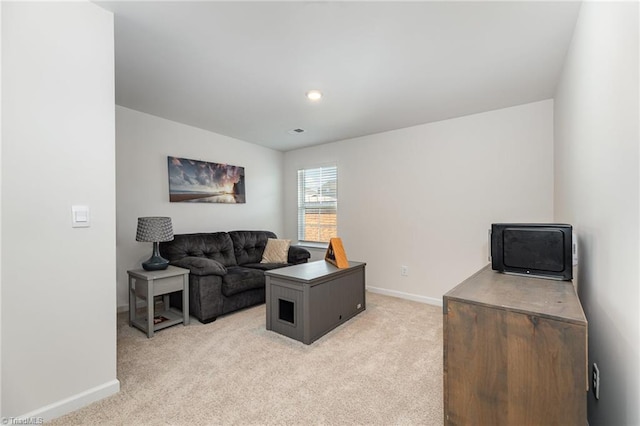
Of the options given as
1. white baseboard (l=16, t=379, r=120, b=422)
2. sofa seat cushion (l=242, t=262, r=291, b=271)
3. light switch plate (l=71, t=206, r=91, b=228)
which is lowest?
white baseboard (l=16, t=379, r=120, b=422)

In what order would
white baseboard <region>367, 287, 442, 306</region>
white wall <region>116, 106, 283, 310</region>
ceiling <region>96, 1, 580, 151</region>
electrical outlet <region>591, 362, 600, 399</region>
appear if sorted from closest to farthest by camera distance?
electrical outlet <region>591, 362, 600, 399</region> → ceiling <region>96, 1, 580, 151</region> → white wall <region>116, 106, 283, 310</region> → white baseboard <region>367, 287, 442, 306</region>

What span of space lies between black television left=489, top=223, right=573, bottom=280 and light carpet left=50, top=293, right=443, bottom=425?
930 mm

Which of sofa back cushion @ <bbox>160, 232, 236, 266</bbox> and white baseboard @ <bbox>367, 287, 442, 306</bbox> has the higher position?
sofa back cushion @ <bbox>160, 232, 236, 266</bbox>

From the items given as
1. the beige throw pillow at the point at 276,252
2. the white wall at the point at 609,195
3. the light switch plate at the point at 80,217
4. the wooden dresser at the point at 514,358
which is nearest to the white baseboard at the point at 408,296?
the beige throw pillow at the point at 276,252

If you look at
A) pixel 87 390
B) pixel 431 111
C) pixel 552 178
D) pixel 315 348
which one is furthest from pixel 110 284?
pixel 552 178

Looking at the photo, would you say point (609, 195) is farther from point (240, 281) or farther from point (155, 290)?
point (155, 290)

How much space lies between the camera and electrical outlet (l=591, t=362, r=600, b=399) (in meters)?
1.36

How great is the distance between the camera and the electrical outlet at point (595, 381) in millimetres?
1364

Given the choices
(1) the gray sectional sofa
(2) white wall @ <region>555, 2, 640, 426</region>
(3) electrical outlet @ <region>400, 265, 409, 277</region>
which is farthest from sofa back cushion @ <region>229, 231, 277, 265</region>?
(2) white wall @ <region>555, 2, 640, 426</region>

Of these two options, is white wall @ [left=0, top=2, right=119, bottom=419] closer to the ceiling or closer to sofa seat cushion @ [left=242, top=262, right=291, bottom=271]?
the ceiling

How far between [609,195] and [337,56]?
1.82 m

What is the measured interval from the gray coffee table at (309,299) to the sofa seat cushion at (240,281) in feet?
1.82

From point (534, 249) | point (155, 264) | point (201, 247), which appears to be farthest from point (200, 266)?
point (534, 249)

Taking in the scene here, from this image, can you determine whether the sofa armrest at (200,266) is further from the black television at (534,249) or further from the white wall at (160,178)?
the black television at (534,249)
